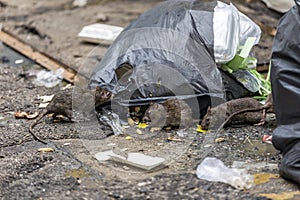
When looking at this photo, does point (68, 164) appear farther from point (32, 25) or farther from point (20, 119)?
point (32, 25)

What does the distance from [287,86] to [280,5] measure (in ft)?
12.3

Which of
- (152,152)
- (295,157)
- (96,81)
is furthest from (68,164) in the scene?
(295,157)

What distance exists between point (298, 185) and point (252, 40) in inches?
71.4

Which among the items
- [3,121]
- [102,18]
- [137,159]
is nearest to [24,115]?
[3,121]

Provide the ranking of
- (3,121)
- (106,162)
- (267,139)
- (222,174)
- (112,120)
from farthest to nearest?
1. (3,121)
2. (112,120)
3. (267,139)
4. (106,162)
5. (222,174)

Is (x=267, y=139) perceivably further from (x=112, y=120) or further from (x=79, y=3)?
(x=79, y=3)

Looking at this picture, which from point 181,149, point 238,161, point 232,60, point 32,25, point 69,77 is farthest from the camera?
point 32,25

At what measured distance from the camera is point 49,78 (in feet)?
20.6

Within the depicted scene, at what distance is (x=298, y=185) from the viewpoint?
3.75 metres

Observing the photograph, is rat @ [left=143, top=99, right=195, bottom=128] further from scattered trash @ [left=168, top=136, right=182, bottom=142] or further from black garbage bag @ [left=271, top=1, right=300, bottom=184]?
black garbage bag @ [left=271, top=1, right=300, bottom=184]

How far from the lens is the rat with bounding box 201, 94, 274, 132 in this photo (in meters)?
4.70

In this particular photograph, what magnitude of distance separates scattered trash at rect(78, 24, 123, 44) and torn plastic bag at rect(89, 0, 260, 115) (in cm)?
161

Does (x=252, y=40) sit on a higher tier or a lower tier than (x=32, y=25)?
higher

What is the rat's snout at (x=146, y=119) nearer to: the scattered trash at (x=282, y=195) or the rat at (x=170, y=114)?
the rat at (x=170, y=114)
